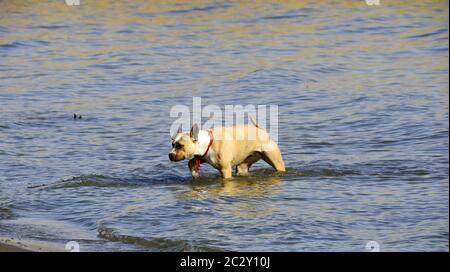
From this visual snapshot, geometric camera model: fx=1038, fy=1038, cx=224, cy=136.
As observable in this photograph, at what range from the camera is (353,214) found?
356 inches

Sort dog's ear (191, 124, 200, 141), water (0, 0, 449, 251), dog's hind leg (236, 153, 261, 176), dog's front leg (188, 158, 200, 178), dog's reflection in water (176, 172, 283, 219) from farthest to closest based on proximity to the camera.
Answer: dog's hind leg (236, 153, 261, 176)
dog's front leg (188, 158, 200, 178)
dog's ear (191, 124, 200, 141)
dog's reflection in water (176, 172, 283, 219)
water (0, 0, 449, 251)

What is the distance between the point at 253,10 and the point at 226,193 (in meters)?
9.58

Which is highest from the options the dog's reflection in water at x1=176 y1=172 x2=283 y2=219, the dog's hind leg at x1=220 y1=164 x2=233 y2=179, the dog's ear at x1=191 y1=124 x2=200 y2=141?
the dog's ear at x1=191 y1=124 x2=200 y2=141

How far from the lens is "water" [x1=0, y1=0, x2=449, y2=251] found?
881 cm

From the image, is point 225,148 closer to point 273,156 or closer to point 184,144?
point 184,144

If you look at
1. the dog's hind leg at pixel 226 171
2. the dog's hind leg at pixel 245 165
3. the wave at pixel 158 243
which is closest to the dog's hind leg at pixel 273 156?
the dog's hind leg at pixel 245 165

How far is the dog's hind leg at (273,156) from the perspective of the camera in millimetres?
10656

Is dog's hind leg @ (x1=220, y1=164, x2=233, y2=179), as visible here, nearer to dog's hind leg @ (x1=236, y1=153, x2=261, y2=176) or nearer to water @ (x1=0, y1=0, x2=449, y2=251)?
water @ (x1=0, y1=0, x2=449, y2=251)

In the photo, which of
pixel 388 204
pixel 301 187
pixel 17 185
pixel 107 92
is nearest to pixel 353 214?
pixel 388 204

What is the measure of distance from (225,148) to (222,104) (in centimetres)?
Answer: 338

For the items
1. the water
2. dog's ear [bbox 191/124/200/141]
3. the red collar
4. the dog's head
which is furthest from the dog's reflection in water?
dog's ear [bbox 191/124/200/141]

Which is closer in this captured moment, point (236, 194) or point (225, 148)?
point (236, 194)

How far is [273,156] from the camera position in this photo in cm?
1066

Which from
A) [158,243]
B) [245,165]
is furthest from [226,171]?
[158,243]
